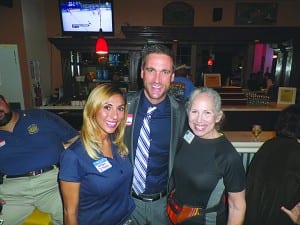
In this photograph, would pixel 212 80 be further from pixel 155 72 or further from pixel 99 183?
pixel 99 183

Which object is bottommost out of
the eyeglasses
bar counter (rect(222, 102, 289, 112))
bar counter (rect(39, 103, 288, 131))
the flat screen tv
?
bar counter (rect(39, 103, 288, 131))

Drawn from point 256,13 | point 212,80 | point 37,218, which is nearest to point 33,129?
point 37,218

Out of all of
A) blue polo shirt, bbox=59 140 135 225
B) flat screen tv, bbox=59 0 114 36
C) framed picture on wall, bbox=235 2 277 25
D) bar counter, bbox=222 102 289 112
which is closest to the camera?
blue polo shirt, bbox=59 140 135 225

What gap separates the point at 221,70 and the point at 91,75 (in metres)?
7.62

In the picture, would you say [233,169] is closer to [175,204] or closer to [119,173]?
[175,204]

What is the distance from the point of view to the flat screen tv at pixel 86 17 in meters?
5.14

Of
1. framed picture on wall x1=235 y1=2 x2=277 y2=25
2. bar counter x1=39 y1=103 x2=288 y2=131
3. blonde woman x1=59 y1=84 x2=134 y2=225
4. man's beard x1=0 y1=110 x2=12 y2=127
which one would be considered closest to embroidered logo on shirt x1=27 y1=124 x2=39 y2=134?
man's beard x1=0 y1=110 x2=12 y2=127

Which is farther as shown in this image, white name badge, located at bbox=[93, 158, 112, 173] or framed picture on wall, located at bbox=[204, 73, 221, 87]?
framed picture on wall, located at bbox=[204, 73, 221, 87]

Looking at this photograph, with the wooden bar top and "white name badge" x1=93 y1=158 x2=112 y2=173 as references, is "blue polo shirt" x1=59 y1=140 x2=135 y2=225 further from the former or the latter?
the wooden bar top

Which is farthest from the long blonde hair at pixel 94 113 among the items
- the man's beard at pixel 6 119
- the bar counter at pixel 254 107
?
the bar counter at pixel 254 107

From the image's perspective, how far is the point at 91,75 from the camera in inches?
238

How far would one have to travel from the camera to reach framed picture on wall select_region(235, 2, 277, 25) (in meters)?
5.66

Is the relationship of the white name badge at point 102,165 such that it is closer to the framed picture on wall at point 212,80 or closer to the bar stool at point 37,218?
the bar stool at point 37,218

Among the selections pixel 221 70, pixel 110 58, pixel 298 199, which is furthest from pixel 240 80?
pixel 298 199
